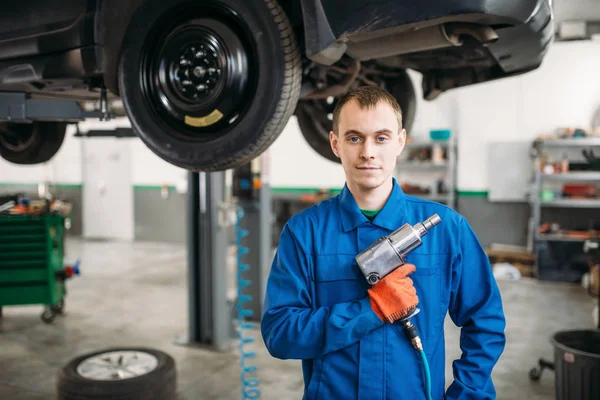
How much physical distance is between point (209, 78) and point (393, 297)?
1097 millimetres

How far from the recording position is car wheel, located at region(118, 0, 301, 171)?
185 centimetres

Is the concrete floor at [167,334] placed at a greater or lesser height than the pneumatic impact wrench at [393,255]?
lesser

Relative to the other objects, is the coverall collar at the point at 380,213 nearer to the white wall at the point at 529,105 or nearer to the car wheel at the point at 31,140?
the car wheel at the point at 31,140

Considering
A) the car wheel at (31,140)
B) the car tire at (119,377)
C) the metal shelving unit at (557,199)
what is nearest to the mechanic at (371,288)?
the car tire at (119,377)

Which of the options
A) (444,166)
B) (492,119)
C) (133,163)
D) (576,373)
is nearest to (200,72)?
(576,373)

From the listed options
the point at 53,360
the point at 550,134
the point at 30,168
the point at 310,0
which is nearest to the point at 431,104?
the point at 550,134

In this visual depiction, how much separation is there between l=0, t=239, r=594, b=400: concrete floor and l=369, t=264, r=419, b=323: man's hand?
2.40 meters

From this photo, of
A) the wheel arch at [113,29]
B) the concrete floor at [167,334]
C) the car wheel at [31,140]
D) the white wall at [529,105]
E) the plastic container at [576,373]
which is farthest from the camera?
the white wall at [529,105]

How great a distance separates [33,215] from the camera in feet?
15.0

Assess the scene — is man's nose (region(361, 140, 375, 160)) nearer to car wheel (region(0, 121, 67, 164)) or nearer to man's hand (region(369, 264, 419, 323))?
man's hand (region(369, 264, 419, 323))

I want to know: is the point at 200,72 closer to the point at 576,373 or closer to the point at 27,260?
the point at 576,373

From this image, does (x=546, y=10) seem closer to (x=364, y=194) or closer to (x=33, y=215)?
(x=364, y=194)

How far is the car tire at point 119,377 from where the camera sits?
2.92 metres

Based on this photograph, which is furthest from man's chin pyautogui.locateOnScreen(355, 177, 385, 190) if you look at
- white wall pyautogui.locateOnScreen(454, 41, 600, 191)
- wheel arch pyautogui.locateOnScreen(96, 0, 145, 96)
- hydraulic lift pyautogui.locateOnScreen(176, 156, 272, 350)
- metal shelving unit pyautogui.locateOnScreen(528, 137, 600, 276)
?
white wall pyautogui.locateOnScreen(454, 41, 600, 191)
